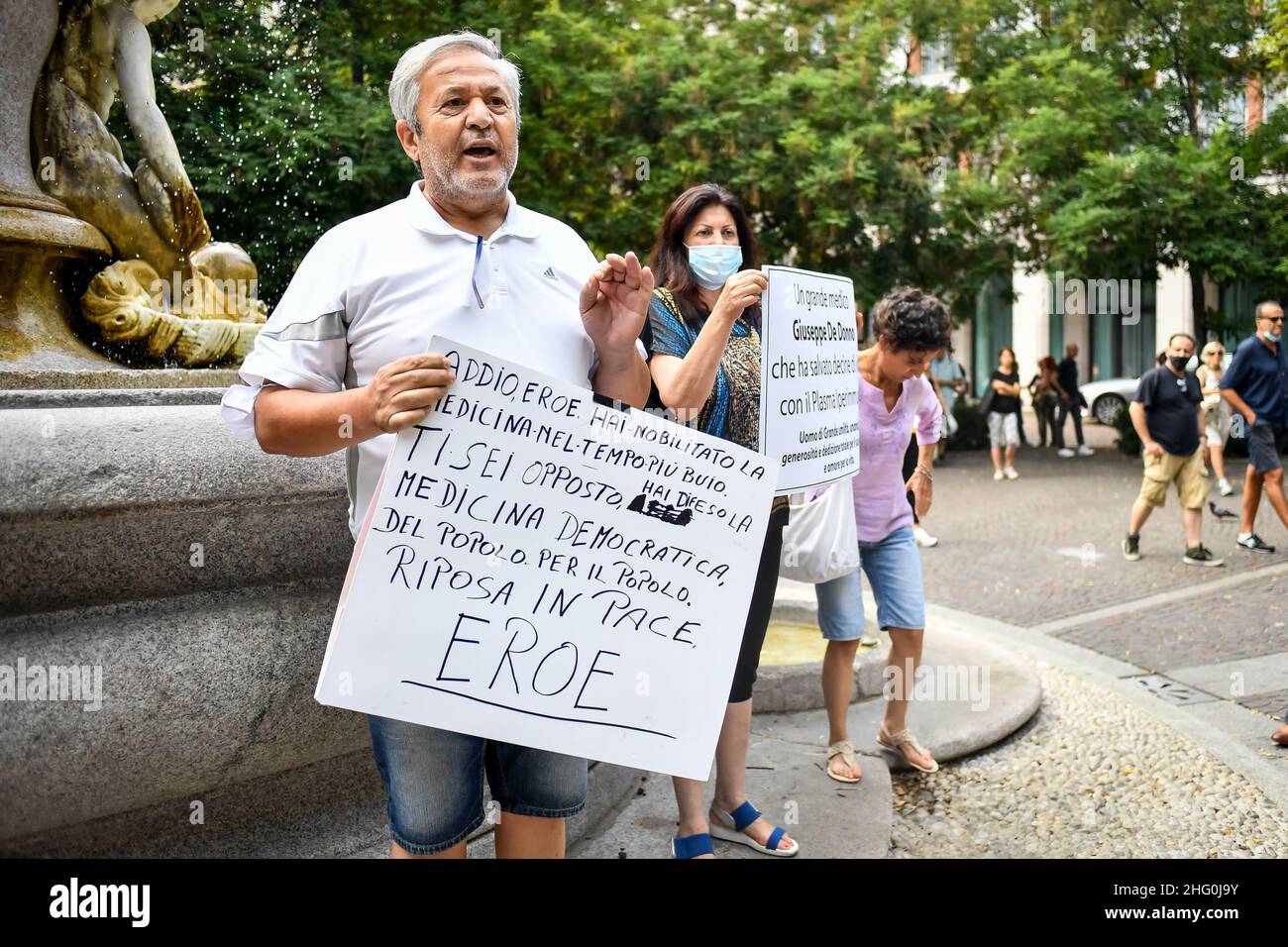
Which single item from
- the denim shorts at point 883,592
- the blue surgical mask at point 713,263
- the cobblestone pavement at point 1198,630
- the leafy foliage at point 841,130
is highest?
the leafy foliage at point 841,130

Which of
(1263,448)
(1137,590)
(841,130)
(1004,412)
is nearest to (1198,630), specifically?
(1137,590)

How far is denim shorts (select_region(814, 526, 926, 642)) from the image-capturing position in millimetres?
→ 3881

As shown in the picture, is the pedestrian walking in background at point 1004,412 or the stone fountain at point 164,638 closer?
the stone fountain at point 164,638

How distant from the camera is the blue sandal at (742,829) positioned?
3.30 meters

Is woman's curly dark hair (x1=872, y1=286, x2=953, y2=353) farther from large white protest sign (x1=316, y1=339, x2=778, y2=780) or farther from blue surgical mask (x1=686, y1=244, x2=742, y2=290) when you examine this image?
large white protest sign (x1=316, y1=339, x2=778, y2=780)

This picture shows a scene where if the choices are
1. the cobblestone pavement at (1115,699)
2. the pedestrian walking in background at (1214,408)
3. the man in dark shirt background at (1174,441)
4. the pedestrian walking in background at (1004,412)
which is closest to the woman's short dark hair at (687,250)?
the cobblestone pavement at (1115,699)

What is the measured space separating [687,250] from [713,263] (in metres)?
0.10

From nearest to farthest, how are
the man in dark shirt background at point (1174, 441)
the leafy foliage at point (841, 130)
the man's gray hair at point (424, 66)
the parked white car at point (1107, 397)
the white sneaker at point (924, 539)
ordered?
the man's gray hair at point (424, 66) < the man in dark shirt background at point (1174, 441) < the white sneaker at point (924, 539) < the leafy foliage at point (841, 130) < the parked white car at point (1107, 397)

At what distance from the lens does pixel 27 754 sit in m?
2.25

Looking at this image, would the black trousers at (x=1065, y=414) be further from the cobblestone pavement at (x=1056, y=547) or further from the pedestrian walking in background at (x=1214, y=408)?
the pedestrian walking in background at (x=1214, y=408)

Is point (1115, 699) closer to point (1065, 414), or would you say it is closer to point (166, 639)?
point (166, 639)

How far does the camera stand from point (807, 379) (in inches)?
129

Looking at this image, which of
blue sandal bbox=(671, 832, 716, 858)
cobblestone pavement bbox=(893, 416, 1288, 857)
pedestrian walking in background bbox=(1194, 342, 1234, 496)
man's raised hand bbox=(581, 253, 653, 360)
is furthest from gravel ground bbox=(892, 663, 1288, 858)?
pedestrian walking in background bbox=(1194, 342, 1234, 496)

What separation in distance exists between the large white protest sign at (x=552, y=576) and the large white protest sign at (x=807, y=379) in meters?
0.86
